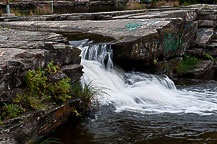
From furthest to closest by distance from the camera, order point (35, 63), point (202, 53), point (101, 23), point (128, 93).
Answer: point (202, 53)
point (101, 23)
point (128, 93)
point (35, 63)

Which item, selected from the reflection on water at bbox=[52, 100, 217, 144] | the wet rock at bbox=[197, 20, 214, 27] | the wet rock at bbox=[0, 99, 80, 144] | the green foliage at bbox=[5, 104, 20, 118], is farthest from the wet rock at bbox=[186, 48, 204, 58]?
the green foliage at bbox=[5, 104, 20, 118]

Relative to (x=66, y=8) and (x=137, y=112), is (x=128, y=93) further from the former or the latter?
(x=66, y=8)

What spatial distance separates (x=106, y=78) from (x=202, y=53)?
15.8 feet

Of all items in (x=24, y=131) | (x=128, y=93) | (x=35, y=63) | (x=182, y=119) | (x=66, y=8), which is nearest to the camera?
(x=24, y=131)

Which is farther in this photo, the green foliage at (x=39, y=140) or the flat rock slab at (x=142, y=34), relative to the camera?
the flat rock slab at (x=142, y=34)

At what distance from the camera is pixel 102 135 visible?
12.6ft

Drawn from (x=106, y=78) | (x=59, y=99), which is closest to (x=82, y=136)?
(x=59, y=99)

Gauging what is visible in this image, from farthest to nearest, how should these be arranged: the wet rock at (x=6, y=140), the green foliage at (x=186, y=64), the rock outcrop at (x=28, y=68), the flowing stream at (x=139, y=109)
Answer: the green foliage at (x=186, y=64) → the flowing stream at (x=139, y=109) → the rock outcrop at (x=28, y=68) → the wet rock at (x=6, y=140)

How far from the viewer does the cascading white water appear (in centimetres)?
500

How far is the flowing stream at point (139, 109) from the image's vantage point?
3.82m

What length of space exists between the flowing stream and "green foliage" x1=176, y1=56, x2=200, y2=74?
934mm

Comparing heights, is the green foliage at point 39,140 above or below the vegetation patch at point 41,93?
below

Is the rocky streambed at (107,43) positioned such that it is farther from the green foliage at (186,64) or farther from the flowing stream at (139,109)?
the flowing stream at (139,109)

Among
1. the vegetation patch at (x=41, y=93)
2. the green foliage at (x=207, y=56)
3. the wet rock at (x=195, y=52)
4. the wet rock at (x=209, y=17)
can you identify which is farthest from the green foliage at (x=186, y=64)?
the vegetation patch at (x=41, y=93)
